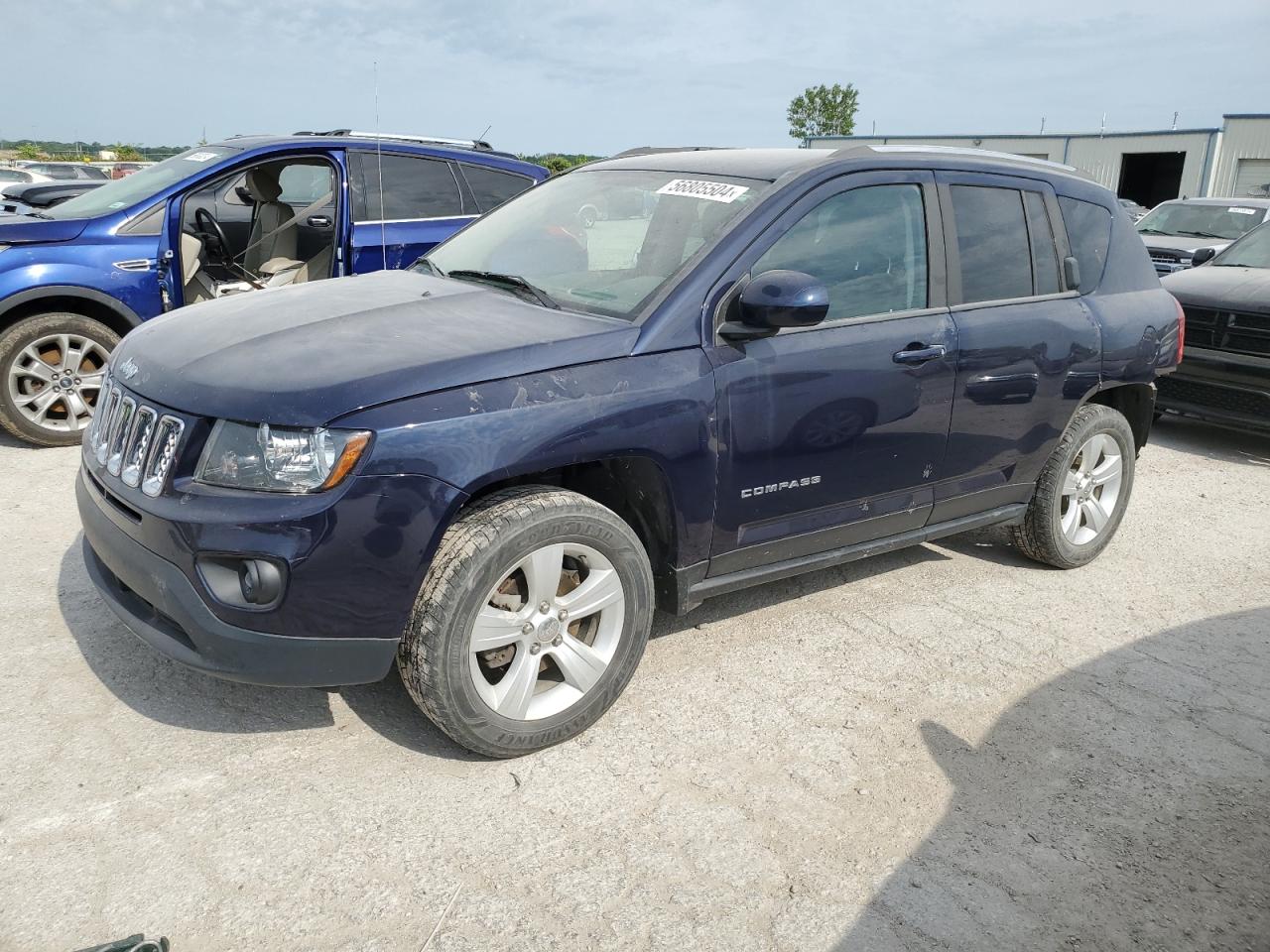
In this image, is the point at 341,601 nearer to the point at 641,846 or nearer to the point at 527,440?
the point at 527,440

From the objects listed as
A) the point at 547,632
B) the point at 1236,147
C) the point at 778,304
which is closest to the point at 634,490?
the point at 547,632

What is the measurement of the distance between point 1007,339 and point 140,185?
537 centimetres

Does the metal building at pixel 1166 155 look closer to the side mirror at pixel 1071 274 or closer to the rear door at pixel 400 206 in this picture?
the rear door at pixel 400 206

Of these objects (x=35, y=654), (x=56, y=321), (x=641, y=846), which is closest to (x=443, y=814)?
(x=641, y=846)

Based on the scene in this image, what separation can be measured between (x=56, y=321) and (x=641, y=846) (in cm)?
492

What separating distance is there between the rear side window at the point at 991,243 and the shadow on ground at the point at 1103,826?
61.1 inches

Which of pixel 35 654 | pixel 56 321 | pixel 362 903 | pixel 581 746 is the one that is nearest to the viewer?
pixel 362 903

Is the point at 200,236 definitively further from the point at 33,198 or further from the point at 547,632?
the point at 547,632

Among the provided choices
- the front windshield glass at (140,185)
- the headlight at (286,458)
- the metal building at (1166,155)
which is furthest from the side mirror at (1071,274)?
the metal building at (1166,155)

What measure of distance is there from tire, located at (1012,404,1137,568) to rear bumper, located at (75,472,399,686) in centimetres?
313

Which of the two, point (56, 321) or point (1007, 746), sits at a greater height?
point (56, 321)

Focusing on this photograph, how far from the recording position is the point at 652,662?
3.72 metres

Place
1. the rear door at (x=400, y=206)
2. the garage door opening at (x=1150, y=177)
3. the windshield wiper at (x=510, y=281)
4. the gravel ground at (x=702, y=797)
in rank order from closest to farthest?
the gravel ground at (x=702, y=797), the windshield wiper at (x=510, y=281), the rear door at (x=400, y=206), the garage door opening at (x=1150, y=177)

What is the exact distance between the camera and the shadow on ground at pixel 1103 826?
2.49 metres
